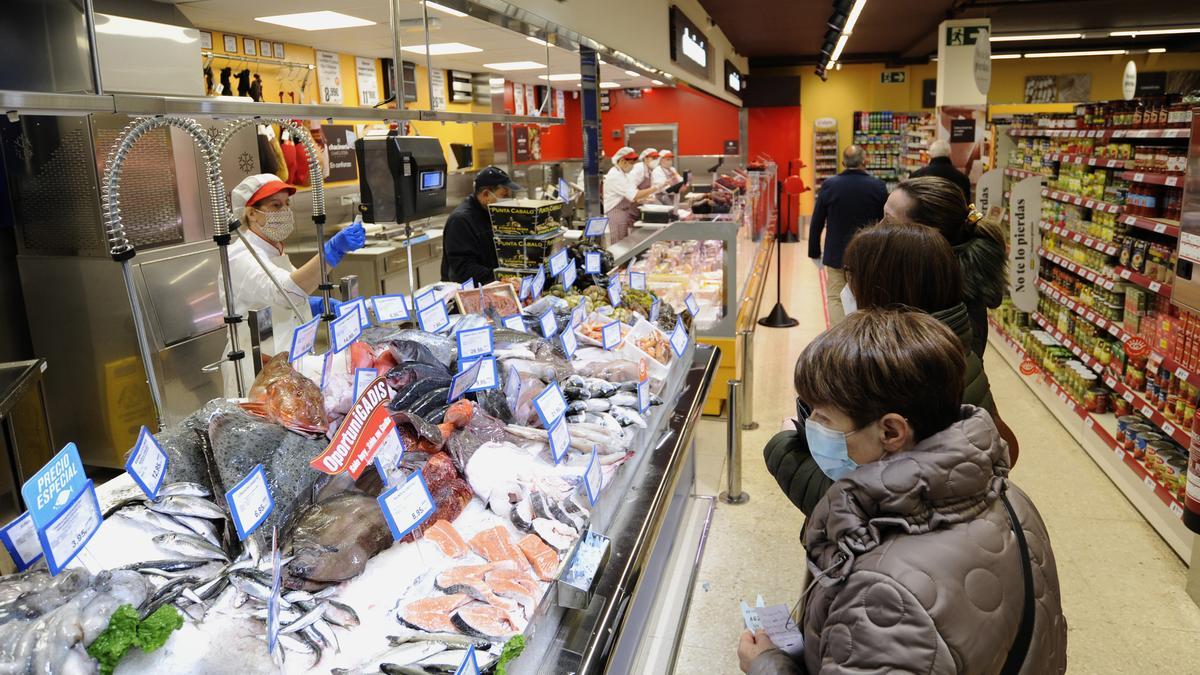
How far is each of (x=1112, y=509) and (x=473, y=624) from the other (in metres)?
4.17

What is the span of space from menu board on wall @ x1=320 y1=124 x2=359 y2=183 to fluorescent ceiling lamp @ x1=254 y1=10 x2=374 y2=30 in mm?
1716

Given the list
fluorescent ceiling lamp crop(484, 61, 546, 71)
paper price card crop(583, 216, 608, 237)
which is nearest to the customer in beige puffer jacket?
paper price card crop(583, 216, 608, 237)

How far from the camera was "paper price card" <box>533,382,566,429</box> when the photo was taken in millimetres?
2102

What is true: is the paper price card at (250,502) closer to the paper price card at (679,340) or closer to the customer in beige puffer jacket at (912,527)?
the customer in beige puffer jacket at (912,527)

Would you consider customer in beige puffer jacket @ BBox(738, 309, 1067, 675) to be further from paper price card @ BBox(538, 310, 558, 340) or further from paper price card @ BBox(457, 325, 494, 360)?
paper price card @ BBox(538, 310, 558, 340)

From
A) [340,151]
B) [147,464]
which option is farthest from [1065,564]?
[340,151]

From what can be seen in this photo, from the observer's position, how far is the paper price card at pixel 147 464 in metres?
1.49

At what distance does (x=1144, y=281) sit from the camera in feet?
14.7

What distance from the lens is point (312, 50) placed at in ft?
25.8

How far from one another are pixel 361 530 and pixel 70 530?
49cm

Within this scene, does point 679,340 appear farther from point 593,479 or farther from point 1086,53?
point 1086,53

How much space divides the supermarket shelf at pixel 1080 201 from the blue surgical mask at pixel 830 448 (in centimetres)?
437

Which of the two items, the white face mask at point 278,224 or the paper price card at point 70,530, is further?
the white face mask at point 278,224

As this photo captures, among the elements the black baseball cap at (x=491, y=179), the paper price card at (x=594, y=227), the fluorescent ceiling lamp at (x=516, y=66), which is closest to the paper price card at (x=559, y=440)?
the paper price card at (x=594, y=227)
